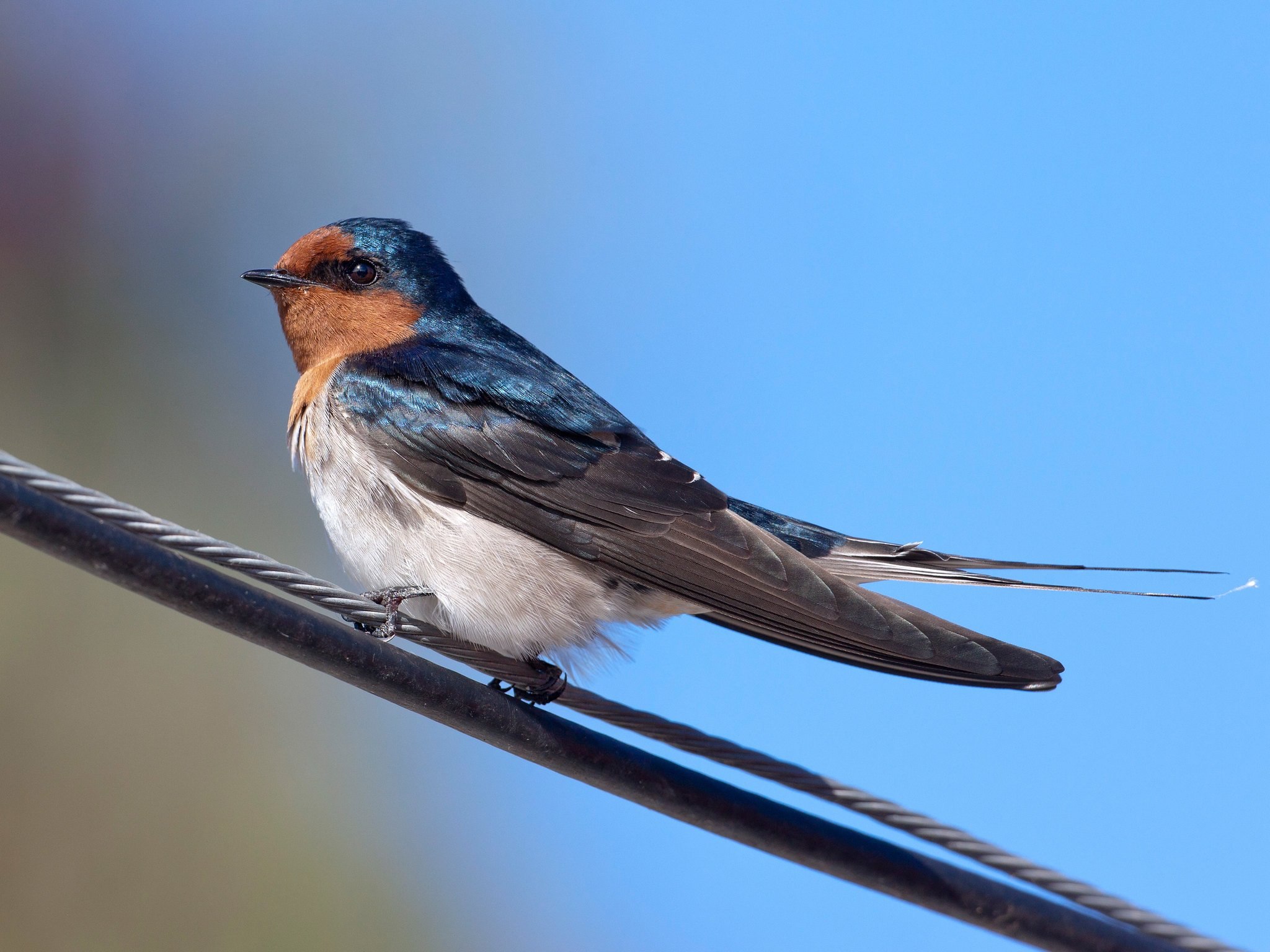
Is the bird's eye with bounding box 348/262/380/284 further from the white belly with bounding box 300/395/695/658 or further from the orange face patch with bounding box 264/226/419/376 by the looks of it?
the white belly with bounding box 300/395/695/658

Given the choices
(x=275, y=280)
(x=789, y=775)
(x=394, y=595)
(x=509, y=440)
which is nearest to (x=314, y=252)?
(x=275, y=280)

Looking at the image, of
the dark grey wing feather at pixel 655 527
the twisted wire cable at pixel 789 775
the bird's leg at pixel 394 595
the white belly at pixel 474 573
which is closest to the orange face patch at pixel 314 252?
the dark grey wing feather at pixel 655 527

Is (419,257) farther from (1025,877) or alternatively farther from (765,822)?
(1025,877)

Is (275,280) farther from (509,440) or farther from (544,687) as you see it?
(544,687)

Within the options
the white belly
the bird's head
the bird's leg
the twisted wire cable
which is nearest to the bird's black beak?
the bird's head

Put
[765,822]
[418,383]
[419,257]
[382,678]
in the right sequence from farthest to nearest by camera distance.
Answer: [419,257] < [418,383] < [765,822] < [382,678]

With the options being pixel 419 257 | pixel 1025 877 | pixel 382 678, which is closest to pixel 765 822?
pixel 1025 877
